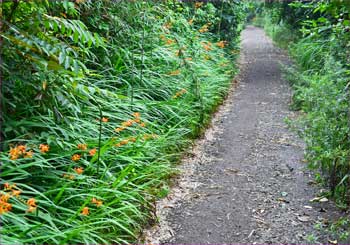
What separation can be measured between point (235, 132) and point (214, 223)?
239 centimetres

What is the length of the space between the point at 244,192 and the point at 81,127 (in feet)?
4.83

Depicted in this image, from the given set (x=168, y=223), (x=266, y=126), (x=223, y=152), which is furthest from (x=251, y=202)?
(x=266, y=126)

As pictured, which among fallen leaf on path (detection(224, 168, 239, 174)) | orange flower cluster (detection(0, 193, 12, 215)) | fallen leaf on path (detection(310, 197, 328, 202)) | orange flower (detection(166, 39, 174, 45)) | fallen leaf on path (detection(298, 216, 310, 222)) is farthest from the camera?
orange flower (detection(166, 39, 174, 45))

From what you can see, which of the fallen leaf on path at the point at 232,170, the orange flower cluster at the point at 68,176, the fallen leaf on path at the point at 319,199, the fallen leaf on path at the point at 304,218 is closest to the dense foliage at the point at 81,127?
the orange flower cluster at the point at 68,176

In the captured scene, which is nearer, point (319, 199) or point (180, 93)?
point (319, 199)

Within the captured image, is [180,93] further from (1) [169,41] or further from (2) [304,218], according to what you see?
(2) [304,218]

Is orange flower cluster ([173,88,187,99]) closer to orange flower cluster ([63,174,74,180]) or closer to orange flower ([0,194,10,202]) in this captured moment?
orange flower cluster ([63,174,74,180])

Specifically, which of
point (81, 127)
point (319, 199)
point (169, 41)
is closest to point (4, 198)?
point (81, 127)

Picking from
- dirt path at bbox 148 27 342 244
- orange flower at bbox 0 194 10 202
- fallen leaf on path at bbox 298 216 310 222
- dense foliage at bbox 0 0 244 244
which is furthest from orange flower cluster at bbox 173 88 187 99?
orange flower at bbox 0 194 10 202

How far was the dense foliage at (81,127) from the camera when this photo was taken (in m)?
2.46

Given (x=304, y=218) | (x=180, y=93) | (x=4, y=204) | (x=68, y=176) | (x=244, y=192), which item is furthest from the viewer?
(x=180, y=93)

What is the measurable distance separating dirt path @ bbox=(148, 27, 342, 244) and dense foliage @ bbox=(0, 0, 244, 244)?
0.22 meters

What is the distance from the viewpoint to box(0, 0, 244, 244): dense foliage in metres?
2.46

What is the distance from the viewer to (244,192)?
3572 mm
